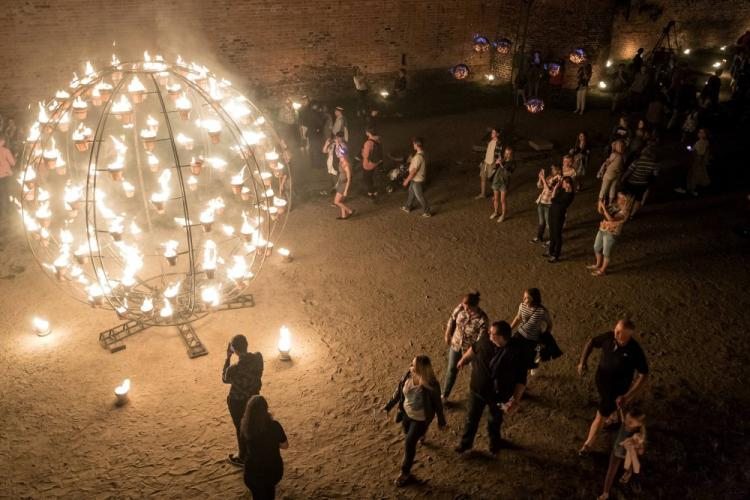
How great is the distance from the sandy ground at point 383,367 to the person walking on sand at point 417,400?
77cm

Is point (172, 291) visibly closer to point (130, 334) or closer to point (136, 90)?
A: point (130, 334)

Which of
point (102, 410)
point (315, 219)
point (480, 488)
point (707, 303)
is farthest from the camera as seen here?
point (315, 219)

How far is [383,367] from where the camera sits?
7.91m

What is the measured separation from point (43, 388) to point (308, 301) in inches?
152

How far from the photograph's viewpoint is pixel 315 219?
39.0 feet

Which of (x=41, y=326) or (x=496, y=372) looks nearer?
(x=496, y=372)

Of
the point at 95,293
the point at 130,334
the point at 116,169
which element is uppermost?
→ the point at 116,169

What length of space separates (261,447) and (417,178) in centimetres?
730

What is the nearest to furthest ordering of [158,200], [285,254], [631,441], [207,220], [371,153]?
[631,441]
[158,200]
[207,220]
[285,254]
[371,153]

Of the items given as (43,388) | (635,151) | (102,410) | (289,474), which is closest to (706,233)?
(635,151)

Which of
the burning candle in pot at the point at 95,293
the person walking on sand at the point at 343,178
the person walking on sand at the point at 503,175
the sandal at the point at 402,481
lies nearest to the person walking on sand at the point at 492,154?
the person walking on sand at the point at 503,175

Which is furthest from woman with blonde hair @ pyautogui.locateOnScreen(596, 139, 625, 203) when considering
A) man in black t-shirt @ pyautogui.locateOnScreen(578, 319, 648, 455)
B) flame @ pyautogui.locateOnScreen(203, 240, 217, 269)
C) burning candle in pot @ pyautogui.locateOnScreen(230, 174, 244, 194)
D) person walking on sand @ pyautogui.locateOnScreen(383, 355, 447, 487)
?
flame @ pyautogui.locateOnScreen(203, 240, 217, 269)

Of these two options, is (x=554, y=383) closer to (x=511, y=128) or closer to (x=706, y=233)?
(x=706, y=233)

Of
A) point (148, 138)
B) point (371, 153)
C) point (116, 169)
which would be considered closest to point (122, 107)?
point (148, 138)
